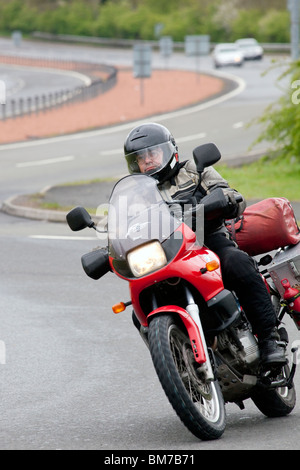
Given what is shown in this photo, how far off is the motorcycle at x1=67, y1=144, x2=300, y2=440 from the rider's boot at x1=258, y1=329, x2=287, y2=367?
0.05 m

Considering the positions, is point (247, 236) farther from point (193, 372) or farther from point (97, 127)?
point (97, 127)

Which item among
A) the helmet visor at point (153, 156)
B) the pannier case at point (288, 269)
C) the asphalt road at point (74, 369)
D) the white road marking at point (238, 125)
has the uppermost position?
the helmet visor at point (153, 156)

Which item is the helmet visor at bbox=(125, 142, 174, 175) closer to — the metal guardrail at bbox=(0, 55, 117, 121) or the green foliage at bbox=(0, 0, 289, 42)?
the metal guardrail at bbox=(0, 55, 117, 121)

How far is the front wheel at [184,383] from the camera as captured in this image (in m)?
5.24

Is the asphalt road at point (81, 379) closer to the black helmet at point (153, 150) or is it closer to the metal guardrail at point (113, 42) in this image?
the black helmet at point (153, 150)

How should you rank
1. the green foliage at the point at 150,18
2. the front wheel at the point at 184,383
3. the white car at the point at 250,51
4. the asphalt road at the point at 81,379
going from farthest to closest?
the green foliage at the point at 150,18 → the white car at the point at 250,51 → the asphalt road at the point at 81,379 → the front wheel at the point at 184,383

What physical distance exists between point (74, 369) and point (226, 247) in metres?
2.21

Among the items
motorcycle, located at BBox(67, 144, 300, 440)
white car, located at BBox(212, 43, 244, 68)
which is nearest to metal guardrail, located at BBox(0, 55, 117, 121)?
white car, located at BBox(212, 43, 244, 68)

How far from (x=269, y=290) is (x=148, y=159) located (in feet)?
3.83

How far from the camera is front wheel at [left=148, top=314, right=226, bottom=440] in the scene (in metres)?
5.24

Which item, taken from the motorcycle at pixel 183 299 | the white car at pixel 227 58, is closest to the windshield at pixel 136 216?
the motorcycle at pixel 183 299

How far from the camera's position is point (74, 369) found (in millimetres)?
7781

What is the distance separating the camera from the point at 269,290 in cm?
654

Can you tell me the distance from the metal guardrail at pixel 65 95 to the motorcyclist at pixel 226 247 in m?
34.8
